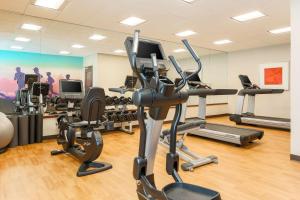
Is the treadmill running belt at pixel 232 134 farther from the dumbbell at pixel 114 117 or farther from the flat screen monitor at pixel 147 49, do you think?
the flat screen monitor at pixel 147 49

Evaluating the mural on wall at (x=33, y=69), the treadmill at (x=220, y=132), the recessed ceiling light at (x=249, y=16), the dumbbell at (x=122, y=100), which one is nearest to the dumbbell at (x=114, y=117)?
the dumbbell at (x=122, y=100)

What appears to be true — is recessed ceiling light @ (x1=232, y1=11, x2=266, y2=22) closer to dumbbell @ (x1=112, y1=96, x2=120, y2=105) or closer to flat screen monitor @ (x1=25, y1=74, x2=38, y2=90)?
dumbbell @ (x1=112, y1=96, x2=120, y2=105)

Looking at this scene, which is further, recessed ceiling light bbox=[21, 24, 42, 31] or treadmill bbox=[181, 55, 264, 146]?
recessed ceiling light bbox=[21, 24, 42, 31]

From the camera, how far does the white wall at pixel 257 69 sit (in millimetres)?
7205

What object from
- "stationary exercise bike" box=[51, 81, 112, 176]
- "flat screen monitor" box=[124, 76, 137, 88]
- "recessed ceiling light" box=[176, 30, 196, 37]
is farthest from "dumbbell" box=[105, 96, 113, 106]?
"recessed ceiling light" box=[176, 30, 196, 37]

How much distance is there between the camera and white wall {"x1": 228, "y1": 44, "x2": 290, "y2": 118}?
23.6ft

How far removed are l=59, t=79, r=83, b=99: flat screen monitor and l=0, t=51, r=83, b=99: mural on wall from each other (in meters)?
1.54

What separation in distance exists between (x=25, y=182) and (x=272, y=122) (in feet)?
19.5

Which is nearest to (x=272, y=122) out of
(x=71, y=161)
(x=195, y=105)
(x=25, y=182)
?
(x=195, y=105)

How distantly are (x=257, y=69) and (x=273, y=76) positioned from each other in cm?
64

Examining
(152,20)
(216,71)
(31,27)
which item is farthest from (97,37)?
(216,71)

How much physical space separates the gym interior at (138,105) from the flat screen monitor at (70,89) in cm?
2

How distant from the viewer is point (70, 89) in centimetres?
396

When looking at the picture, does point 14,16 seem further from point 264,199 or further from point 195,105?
point 195,105
